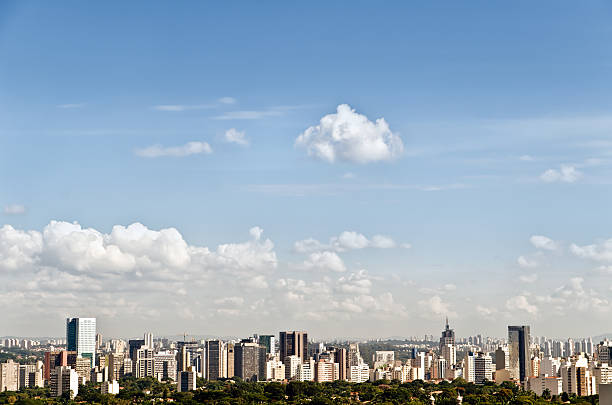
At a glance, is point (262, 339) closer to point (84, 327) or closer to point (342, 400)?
point (84, 327)

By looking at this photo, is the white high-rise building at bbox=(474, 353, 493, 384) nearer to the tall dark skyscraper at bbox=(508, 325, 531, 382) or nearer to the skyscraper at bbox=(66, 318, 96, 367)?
the tall dark skyscraper at bbox=(508, 325, 531, 382)

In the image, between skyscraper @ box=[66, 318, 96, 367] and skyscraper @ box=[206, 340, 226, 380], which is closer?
skyscraper @ box=[206, 340, 226, 380]

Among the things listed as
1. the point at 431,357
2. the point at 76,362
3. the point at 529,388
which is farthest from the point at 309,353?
the point at 529,388

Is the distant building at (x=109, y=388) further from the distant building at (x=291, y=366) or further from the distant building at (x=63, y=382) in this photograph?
the distant building at (x=291, y=366)

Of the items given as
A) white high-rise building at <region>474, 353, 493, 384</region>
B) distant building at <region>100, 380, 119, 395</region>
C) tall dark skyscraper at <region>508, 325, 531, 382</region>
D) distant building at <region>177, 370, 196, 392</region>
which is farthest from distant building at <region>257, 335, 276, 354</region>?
distant building at <region>100, 380, 119, 395</region>

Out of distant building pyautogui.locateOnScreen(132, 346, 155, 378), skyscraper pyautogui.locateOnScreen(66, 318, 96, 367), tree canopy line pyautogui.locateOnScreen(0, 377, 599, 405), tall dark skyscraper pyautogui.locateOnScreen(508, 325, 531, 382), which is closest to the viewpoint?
tree canopy line pyautogui.locateOnScreen(0, 377, 599, 405)

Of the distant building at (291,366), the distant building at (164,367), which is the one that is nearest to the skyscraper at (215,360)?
the distant building at (164,367)

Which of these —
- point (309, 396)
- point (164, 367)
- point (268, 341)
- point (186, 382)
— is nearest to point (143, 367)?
point (164, 367)

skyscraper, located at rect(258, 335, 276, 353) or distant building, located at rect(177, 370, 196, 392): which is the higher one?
skyscraper, located at rect(258, 335, 276, 353)
